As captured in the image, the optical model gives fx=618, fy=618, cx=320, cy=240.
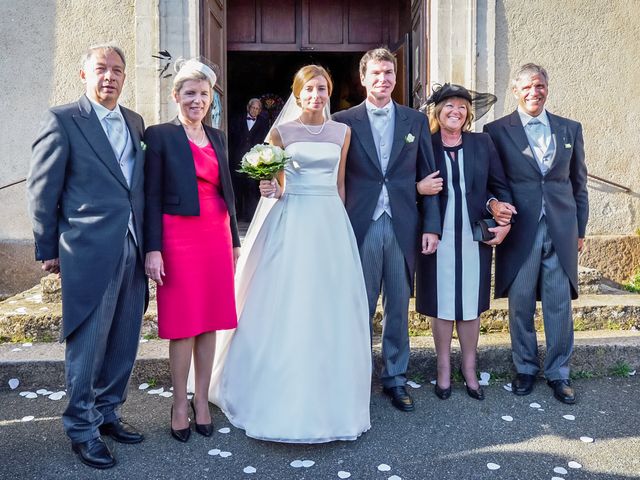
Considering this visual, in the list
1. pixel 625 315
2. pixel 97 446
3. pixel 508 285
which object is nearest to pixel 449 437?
pixel 508 285

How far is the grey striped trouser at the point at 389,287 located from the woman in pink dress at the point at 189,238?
0.86 metres

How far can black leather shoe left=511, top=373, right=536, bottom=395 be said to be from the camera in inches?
154

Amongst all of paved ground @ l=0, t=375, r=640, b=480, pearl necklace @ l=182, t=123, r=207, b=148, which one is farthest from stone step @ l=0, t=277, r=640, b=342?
pearl necklace @ l=182, t=123, r=207, b=148

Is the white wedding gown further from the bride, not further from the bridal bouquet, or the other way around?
the bridal bouquet

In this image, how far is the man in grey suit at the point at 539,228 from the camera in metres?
3.84

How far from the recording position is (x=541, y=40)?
238 inches

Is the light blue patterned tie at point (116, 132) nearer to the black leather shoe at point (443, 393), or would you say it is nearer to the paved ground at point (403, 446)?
the paved ground at point (403, 446)

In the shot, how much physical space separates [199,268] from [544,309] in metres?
2.22

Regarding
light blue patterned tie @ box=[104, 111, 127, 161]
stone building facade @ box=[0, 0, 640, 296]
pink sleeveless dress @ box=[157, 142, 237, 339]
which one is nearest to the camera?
light blue patterned tie @ box=[104, 111, 127, 161]

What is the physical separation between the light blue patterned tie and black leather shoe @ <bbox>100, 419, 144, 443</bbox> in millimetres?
1422

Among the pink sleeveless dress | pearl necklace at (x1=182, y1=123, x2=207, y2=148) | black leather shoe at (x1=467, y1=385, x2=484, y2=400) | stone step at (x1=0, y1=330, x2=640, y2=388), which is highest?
pearl necklace at (x1=182, y1=123, x2=207, y2=148)

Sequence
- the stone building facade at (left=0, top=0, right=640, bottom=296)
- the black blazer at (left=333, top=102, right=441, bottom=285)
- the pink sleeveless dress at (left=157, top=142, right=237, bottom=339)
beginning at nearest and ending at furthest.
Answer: the pink sleeveless dress at (left=157, top=142, right=237, bottom=339)
the black blazer at (left=333, top=102, right=441, bottom=285)
the stone building facade at (left=0, top=0, right=640, bottom=296)

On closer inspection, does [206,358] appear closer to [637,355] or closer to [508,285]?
[508,285]

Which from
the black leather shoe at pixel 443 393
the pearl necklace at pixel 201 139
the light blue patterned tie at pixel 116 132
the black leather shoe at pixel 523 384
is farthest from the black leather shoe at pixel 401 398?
the light blue patterned tie at pixel 116 132
